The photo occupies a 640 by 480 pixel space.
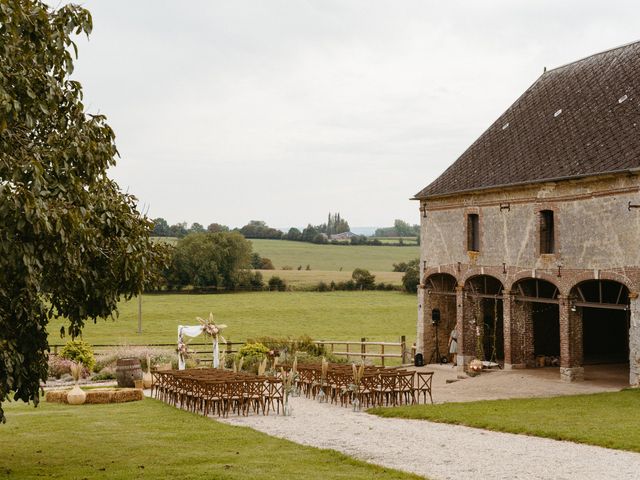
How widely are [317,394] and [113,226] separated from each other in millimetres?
13523

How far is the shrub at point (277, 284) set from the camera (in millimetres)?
73688

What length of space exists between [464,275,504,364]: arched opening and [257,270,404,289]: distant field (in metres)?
43.5

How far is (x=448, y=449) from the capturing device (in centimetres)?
1520

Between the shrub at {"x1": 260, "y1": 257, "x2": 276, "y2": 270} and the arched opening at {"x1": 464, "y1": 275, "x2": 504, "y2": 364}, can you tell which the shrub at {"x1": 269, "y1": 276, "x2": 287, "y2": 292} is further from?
the arched opening at {"x1": 464, "y1": 275, "x2": 504, "y2": 364}

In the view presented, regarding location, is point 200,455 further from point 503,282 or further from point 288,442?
point 503,282

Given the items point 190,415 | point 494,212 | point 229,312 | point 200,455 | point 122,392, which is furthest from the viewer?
point 229,312

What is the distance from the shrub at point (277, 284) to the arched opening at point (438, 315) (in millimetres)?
41166

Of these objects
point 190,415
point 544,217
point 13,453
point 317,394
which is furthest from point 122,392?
point 544,217

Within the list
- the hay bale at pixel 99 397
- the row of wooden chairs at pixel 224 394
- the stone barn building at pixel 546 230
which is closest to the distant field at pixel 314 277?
the stone barn building at pixel 546 230

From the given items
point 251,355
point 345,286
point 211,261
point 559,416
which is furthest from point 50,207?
point 345,286

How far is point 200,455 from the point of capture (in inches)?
568

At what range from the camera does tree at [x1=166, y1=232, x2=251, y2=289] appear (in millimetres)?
69938

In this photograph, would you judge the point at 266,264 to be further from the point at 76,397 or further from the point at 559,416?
the point at 559,416

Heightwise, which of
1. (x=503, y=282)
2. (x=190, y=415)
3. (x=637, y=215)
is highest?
(x=637, y=215)
